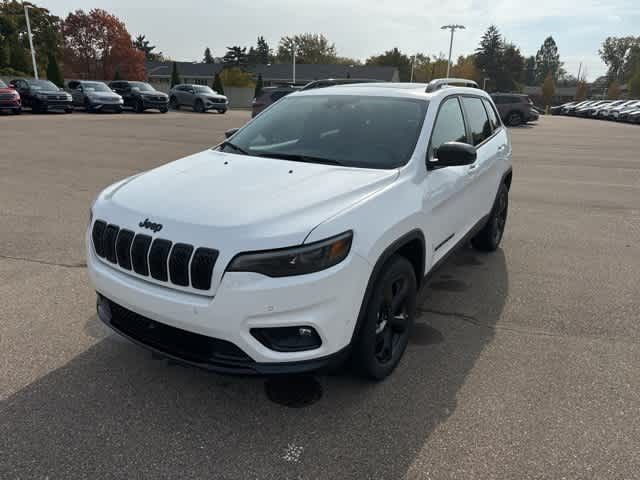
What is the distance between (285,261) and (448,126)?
2205 mm

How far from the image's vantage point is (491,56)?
99.0 m

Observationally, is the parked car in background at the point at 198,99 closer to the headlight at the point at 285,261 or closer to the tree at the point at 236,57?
the headlight at the point at 285,261

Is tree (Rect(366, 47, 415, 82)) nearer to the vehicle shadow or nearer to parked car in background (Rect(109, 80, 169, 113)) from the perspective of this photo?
parked car in background (Rect(109, 80, 169, 113))

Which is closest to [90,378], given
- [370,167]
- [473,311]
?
[370,167]

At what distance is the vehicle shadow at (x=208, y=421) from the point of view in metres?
2.39

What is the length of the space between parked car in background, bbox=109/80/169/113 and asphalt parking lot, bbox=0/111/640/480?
25.3 m

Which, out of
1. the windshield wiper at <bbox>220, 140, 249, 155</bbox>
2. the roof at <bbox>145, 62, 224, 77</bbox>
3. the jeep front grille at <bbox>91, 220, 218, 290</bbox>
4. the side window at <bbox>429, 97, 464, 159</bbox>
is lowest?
the jeep front grille at <bbox>91, 220, 218, 290</bbox>

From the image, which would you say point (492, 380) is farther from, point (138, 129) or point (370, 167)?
point (138, 129)

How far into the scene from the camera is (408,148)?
3355 mm

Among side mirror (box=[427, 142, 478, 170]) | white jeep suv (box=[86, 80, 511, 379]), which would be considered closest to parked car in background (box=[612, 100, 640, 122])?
side mirror (box=[427, 142, 478, 170])

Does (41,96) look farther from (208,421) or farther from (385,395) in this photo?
(385,395)

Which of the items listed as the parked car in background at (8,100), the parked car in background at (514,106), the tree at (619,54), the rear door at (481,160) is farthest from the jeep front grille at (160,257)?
the tree at (619,54)

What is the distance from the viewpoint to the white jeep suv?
2355 mm

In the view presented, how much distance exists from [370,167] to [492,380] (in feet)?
5.14
